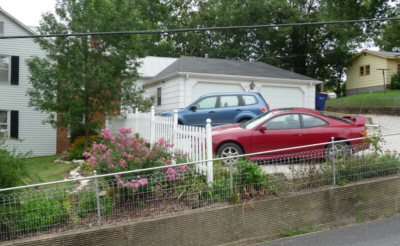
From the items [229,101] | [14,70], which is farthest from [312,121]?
[14,70]

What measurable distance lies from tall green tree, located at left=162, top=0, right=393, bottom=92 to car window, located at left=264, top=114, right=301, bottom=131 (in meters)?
27.5

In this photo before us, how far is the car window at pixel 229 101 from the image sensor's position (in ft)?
43.6

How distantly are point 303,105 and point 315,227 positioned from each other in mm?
13378

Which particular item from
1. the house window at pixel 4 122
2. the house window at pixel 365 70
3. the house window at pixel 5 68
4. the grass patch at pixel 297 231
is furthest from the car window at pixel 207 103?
the house window at pixel 365 70

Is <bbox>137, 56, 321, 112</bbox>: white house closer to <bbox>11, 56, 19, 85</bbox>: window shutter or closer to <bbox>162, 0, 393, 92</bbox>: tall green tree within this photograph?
<bbox>11, 56, 19, 85</bbox>: window shutter

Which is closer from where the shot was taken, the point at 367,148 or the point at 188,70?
the point at 367,148

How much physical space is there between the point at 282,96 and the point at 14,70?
45.8 feet

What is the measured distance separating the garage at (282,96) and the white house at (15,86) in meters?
12.3

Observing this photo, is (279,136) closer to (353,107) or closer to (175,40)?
(353,107)

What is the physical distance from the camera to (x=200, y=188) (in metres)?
6.50

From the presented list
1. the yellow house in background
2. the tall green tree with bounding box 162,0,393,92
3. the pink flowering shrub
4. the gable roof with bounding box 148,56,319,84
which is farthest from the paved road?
the tall green tree with bounding box 162,0,393,92

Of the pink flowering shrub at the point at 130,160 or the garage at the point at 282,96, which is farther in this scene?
the garage at the point at 282,96

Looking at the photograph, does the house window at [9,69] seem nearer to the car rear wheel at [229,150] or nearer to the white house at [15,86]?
the white house at [15,86]

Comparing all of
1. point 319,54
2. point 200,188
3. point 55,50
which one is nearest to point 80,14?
point 55,50
